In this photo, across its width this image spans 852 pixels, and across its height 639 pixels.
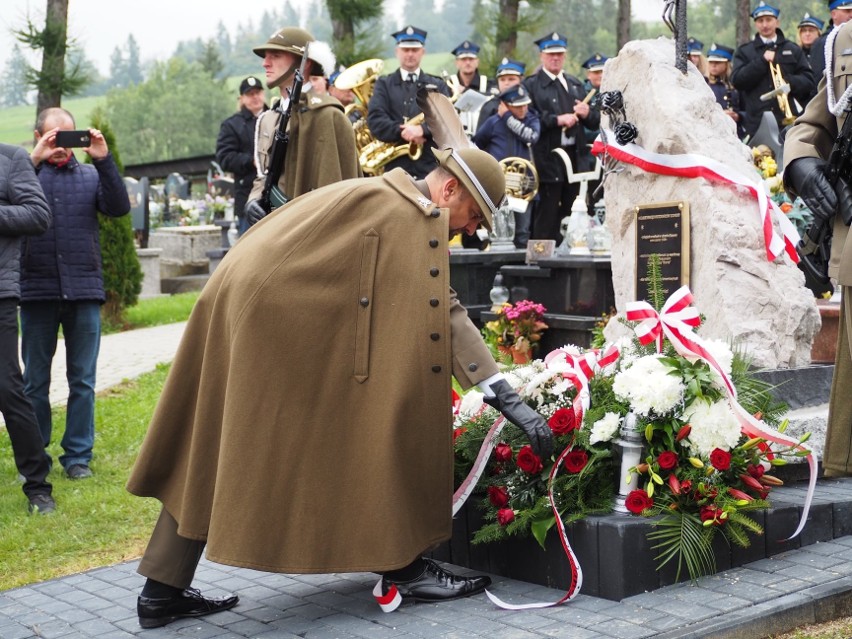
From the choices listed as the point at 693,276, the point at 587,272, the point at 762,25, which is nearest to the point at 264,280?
the point at 693,276

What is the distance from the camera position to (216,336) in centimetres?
463

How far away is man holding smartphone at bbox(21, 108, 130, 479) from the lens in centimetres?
732

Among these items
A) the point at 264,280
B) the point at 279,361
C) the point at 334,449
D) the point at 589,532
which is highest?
the point at 264,280

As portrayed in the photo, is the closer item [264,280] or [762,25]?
[264,280]

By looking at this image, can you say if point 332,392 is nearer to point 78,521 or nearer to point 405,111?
point 78,521

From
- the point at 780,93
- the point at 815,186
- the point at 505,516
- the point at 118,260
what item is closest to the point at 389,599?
the point at 505,516

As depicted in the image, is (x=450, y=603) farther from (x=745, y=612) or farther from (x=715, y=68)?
(x=715, y=68)

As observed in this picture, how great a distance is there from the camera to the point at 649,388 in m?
4.82

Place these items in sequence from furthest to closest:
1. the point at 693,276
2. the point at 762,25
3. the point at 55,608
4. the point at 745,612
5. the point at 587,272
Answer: the point at 762,25, the point at 587,272, the point at 693,276, the point at 55,608, the point at 745,612

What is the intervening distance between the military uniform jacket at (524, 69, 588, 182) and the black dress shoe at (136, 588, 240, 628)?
31.3ft

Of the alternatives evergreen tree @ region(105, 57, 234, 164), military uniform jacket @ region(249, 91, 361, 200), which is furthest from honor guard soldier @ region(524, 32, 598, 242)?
evergreen tree @ region(105, 57, 234, 164)

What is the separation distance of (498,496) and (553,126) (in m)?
9.38

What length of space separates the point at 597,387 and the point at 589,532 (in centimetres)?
76

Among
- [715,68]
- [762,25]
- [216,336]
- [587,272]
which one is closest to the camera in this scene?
[216,336]
